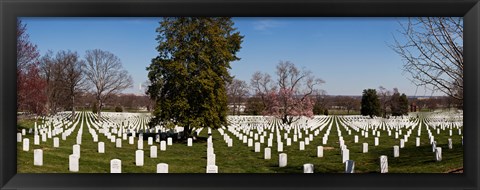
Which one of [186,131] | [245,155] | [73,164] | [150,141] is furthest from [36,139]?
[245,155]

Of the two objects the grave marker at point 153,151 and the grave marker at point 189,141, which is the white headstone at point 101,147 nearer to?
the grave marker at point 153,151

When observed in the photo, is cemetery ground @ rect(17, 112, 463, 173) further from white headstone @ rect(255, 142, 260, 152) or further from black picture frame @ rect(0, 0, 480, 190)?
black picture frame @ rect(0, 0, 480, 190)

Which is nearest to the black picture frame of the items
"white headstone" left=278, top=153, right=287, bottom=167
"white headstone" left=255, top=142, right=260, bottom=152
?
"white headstone" left=278, top=153, right=287, bottom=167

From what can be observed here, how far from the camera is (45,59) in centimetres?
545

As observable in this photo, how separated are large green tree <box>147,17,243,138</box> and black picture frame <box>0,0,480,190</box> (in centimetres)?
194

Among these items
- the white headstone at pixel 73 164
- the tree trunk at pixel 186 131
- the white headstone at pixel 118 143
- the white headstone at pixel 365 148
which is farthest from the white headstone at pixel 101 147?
the white headstone at pixel 365 148

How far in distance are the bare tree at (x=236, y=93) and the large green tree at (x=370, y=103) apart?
1.54m

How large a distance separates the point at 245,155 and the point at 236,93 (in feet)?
5.05

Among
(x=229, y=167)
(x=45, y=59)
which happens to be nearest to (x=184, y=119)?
(x=229, y=167)

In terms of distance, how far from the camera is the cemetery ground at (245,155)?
17.5ft

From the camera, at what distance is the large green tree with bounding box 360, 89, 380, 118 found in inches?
222

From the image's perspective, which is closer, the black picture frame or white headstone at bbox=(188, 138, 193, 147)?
the black picture frame

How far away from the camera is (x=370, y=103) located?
5906 mm
